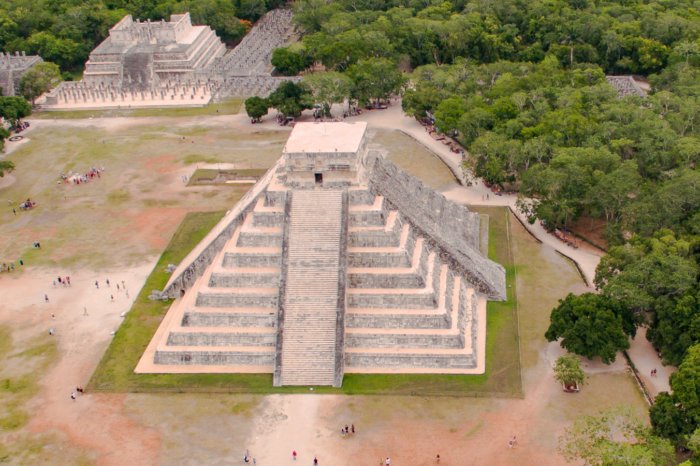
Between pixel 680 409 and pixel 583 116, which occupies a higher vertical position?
pixel 680 409

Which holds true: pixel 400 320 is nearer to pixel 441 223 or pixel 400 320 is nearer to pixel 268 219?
pixel 268 219

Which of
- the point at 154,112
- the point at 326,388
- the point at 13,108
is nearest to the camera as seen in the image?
the point at 326,388

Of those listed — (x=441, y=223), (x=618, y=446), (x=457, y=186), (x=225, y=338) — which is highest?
(x=618, y=446)

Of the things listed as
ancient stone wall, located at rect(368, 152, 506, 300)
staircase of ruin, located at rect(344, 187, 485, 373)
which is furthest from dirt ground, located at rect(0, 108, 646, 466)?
staircase of ruin, located at rect(344, 187, 485, 373)

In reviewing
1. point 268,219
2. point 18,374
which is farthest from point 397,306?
point 18,374

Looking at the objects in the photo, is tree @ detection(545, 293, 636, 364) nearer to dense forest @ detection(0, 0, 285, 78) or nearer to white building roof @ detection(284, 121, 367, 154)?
white building roof @ detection(284, 121, 367, 154)

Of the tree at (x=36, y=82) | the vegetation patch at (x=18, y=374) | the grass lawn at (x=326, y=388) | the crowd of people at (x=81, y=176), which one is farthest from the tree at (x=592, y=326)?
the tree at (x=36, y=82)
